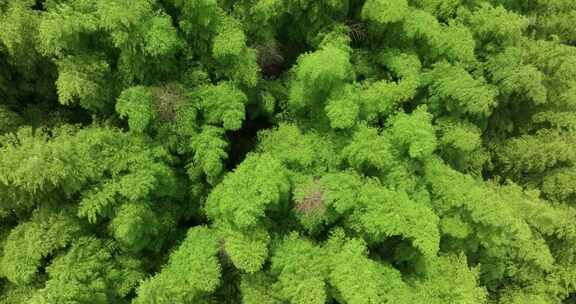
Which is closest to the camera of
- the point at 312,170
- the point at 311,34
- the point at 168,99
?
the point at 168,99

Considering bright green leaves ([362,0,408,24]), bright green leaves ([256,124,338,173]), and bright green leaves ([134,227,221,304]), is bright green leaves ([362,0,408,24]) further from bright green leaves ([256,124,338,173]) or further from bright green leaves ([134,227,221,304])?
bright green leaves ([134,227,221,304])

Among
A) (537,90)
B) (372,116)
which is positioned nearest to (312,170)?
(372,116)

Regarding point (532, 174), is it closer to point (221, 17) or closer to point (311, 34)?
point (311, 34)

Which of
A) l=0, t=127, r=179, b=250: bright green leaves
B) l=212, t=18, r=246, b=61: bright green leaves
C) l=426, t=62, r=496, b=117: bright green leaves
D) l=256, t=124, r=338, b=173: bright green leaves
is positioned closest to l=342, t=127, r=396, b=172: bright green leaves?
l=256, t=124, r=338, b=173: bright green leaves

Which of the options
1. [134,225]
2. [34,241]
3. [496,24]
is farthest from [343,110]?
[34,241]

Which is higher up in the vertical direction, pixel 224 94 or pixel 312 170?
pixel 224 94

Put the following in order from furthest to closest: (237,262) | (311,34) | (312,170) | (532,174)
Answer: (532,174)
(311,34)
(312,170)
(237,262)

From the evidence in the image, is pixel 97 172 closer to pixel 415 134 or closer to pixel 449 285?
pixel 415 134

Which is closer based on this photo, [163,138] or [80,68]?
[80,68]
